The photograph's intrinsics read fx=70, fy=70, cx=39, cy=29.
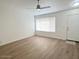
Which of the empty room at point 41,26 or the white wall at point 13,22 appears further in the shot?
the white wall at point 13,22

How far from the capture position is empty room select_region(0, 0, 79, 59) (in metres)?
4.09

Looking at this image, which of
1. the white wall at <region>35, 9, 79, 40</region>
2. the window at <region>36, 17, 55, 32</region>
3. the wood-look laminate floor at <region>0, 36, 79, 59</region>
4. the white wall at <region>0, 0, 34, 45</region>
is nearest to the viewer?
the wood-look laminate floor at <region>0, 36, 79, 59</region>

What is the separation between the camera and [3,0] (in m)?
4.19

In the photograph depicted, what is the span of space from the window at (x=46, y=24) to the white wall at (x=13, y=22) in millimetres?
1044

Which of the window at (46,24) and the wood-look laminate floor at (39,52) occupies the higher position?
the window at (46,24)

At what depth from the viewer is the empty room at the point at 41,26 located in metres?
4.09

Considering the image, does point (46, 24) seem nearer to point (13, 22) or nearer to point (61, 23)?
point (61, 23)

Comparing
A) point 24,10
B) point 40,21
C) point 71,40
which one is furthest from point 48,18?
point 71,40

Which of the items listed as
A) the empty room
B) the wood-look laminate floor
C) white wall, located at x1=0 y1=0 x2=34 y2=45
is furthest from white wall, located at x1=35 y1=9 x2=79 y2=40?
white wall, located at x1=0 y1=0 x2=34 y2=45

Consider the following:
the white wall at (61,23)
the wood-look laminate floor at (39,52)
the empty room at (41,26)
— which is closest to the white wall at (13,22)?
the empty room at (41,26)

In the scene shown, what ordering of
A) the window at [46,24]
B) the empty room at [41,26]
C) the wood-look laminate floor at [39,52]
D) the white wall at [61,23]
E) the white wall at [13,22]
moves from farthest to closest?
the window at [46,24], the white wall at [61,23], the white wall at [13,22], the empty room at [41,26], the wood-look laminate floor at [39,52]

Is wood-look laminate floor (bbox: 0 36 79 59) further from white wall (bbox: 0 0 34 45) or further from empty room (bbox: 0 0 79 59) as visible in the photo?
white wall (bbox: 0 0 34 45)

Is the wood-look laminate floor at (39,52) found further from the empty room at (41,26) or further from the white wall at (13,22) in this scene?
the white wall at (13,22)

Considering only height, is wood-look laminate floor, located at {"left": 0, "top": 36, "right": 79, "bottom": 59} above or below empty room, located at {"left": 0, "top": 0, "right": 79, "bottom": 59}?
below
